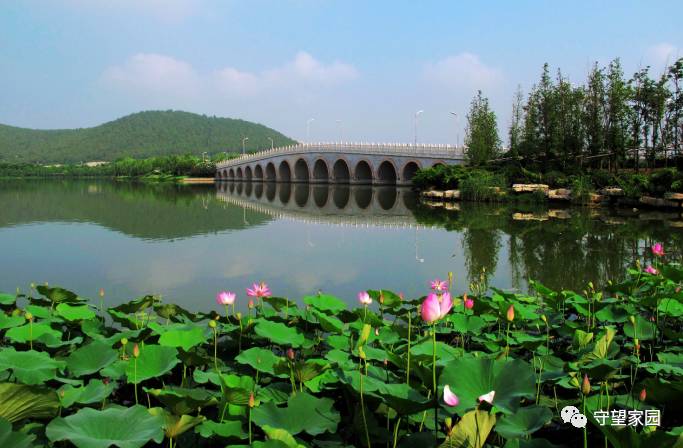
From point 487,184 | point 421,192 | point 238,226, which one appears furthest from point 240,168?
point 238,226

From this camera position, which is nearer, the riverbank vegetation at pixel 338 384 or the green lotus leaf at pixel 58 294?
the riverbank vegetation at pixel 338 384

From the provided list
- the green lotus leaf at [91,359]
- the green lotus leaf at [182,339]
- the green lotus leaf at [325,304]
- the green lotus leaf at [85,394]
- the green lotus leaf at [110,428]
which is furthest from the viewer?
the green lotus leaf at [325,304]

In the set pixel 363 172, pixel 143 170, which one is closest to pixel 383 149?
pixel 363 172

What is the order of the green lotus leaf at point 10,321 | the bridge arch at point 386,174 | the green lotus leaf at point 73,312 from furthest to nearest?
the bridge arch at point 386,174
the green lotus leaf at point 73,312
the green lotus leaf at point 10,321

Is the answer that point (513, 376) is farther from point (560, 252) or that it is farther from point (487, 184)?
point (487, 184)

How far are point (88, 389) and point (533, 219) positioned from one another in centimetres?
1703

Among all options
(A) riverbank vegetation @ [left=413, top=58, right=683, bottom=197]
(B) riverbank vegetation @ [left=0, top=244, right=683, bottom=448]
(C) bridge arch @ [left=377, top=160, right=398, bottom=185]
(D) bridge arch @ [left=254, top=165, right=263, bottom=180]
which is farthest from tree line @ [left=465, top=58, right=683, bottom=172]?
(D) bridge arch @ [left=254, top=165, right=263, bottom=180]

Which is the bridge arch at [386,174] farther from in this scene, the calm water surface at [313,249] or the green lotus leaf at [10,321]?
the green lotus leaf at [10,321]

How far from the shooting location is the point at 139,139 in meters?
129

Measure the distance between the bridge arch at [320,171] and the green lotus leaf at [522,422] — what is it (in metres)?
49.4

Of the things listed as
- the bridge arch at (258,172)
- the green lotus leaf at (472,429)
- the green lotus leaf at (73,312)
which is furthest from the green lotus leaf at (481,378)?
the bridge arch at (258,172)

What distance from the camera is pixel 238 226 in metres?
17.4

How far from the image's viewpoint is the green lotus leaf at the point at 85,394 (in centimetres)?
256

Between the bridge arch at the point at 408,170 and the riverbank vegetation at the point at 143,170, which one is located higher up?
the riverbank vegetation at the point at 143,170
